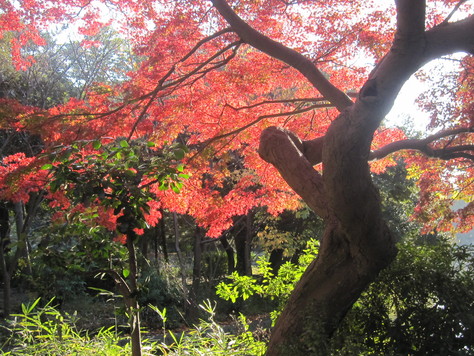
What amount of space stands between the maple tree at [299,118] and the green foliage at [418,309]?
204 mm

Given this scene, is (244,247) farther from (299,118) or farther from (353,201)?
(353,201)

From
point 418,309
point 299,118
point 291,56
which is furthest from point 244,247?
point 418,309

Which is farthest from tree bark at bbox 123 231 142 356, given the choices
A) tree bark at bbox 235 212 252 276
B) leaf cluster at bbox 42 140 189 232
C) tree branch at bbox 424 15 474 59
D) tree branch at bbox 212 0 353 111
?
tree bark at bbox 235 212 252 276

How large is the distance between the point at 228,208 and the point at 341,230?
9.99 ft

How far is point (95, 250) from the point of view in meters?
2.80

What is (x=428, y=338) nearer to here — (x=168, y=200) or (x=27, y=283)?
(x=168, y=200)

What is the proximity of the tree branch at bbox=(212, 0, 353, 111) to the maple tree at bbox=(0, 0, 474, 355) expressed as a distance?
0.03ft

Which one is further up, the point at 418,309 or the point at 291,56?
the point at 291,56

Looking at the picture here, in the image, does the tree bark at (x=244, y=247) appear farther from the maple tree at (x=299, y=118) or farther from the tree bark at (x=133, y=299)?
the tree bark at (x=133, y=299)

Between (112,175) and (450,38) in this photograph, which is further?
(450,38)

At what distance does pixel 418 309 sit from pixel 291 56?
7.77 feet

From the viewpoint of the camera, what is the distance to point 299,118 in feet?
19.7

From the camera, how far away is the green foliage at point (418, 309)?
2.68 m

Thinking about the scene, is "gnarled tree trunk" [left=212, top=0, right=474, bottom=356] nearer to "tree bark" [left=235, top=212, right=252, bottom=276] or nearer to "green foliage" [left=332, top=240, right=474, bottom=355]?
"green foliage" [left=332, top=240, right=474, bottom=355]
